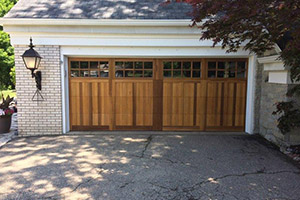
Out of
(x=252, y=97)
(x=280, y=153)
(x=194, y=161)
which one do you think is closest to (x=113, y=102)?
(x=194, y=161)

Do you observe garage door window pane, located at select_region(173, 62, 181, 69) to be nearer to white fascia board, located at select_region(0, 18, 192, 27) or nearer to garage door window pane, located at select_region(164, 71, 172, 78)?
garage door window pane, located at select_region(164, 71, 172, 78)

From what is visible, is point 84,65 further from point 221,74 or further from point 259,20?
point 259,20

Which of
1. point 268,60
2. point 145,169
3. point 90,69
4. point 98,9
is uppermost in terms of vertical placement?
point 98,9

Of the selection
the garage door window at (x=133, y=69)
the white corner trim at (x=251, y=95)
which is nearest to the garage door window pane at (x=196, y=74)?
the garage door window at (x=133, y=69)

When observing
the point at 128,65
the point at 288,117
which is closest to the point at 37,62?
the point at 128,65

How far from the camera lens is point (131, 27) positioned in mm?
5602

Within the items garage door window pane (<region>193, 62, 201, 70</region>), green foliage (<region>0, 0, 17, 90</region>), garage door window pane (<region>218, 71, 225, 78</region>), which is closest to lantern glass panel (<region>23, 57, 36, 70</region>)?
garage door window pane (<region>193, 62, 201, 70</region>)

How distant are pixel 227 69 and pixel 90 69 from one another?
370 centimetres

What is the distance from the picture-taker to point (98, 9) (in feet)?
19.8

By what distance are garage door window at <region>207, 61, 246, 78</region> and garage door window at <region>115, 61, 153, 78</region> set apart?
1.65 m

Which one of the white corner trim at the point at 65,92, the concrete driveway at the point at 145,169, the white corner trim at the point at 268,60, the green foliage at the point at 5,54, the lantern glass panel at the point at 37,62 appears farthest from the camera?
the green foliage at the point at 5,54

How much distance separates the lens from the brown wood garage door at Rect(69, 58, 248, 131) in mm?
6141

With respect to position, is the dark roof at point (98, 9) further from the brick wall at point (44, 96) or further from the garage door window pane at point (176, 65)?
the garage door window pane at point (176, 65)

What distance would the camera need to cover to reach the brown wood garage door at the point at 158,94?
6141 mm
